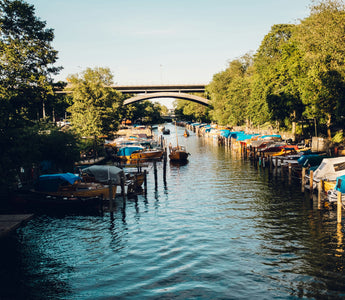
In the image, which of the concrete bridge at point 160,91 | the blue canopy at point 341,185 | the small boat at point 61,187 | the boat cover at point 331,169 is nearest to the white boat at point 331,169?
the boat cover at point 331,169

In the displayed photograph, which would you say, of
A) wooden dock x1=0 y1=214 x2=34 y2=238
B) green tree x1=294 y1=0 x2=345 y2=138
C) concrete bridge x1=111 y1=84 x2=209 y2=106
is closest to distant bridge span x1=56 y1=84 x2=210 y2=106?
concrete bridge x1=111 y1=84 x2=209 y2=106

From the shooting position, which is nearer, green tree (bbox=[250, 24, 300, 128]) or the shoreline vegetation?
the shoreline vegetation

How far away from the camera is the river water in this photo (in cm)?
1762

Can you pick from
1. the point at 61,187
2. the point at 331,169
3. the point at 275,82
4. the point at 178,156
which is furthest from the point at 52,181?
the point at 275,82

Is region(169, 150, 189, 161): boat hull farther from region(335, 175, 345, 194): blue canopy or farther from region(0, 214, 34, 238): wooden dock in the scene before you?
region(0, 214, 34, 238): wooden dock

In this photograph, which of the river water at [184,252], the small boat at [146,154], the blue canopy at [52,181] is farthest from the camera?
the small boat at [146,154]

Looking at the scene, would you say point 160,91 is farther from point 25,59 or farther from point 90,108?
point 25,59

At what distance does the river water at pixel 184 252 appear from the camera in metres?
17.6

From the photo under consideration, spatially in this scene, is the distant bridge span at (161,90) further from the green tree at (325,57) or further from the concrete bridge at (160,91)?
the green tree at (325,57)

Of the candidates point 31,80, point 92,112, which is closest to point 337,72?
point 31,80

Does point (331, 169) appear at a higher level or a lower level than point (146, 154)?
lower

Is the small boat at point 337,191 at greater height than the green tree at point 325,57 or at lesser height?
lesser

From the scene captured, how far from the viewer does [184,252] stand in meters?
22.2

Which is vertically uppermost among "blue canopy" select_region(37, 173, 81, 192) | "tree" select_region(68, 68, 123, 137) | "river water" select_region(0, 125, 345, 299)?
"tree" select_region(68, 68, 123, 137)
